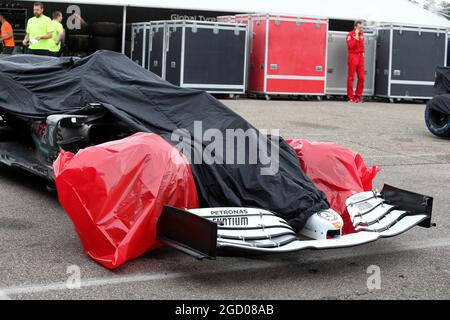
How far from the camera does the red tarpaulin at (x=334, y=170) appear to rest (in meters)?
5.54

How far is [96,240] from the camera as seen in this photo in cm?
461

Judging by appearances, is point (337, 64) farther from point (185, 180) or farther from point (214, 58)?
point (185, 180)

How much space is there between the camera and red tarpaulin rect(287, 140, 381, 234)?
218 inches

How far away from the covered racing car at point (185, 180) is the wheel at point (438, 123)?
20.8 ft

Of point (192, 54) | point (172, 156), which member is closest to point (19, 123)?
point (172, 156)

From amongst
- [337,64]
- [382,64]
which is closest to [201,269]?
[337,64]

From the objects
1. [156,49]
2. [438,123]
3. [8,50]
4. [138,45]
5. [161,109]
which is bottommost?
[438,123]

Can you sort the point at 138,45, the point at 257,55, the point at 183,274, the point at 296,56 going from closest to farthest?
the point at 183,274 → the point at 296,56 → the point at 257,55 → the point at 138,45

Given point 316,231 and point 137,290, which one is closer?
Result: point 137,290

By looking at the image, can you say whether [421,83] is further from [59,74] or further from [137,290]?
[137,290]

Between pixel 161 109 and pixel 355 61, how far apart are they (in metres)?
13.8

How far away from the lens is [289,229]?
460 centimetres

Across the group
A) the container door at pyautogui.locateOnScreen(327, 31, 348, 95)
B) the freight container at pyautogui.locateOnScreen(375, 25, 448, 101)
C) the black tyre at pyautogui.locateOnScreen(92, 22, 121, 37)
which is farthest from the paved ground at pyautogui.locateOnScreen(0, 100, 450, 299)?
the black tyre at pyautogui.locateOnScreen(92, 22, 121, 37)
